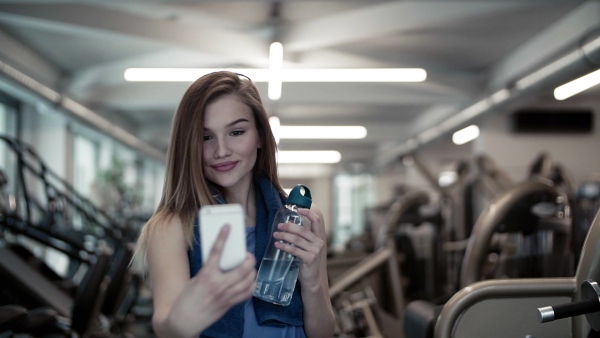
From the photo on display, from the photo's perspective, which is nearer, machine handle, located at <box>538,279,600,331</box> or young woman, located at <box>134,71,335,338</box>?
young woman, located at <box>134,71,335,338</box>

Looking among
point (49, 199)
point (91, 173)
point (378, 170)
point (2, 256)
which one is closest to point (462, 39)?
point (49, 199)

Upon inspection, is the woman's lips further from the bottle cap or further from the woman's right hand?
the woman's right hand

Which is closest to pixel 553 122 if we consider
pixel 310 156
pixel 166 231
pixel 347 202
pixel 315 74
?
pixel 315 74

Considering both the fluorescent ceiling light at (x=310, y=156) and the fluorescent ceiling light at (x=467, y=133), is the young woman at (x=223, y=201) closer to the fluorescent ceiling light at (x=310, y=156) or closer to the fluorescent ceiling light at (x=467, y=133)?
the fluorescent ceiling light at (x=467, y=133)

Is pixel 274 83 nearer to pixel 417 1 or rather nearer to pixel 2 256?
pixel 417 1

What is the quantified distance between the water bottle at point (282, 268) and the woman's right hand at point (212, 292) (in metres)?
0.27

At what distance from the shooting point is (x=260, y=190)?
1488 mm

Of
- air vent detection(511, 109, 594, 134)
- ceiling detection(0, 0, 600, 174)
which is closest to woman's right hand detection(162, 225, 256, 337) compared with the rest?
ceiling detection(0, 0, 600, 174)

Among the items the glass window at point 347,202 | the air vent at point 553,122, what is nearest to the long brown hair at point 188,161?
the air vent at point 553,122

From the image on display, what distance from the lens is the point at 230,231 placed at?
3.16 ft

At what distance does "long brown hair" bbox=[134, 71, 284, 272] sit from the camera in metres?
1.30

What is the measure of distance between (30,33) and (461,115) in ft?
18.4

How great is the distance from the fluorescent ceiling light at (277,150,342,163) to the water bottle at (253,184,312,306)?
13349mm

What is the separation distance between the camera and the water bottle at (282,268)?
4.25 feet
